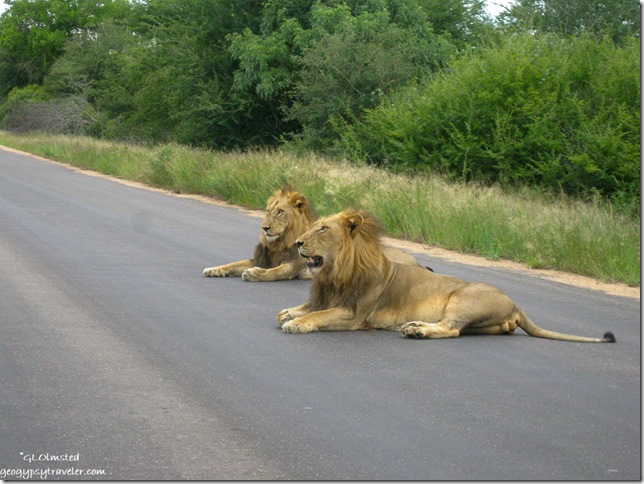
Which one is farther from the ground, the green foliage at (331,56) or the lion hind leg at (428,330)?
the green foliage at (331,56)

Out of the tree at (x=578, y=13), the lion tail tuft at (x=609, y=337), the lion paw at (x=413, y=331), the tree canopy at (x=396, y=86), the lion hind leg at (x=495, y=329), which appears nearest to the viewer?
the lion paw at (x=413, y=331)

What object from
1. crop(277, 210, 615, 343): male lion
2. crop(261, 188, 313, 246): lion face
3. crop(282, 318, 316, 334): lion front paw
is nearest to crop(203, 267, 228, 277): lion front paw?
crop(261, 188, 313, 246): lion face

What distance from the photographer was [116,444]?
5.81 metres

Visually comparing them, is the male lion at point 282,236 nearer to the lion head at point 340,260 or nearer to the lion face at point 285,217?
the lion face at point 285,217

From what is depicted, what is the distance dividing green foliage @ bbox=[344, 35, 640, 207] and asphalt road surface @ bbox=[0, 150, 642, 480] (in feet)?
35.3

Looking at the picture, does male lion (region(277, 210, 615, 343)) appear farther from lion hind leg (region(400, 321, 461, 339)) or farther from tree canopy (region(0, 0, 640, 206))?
tree canopy (region(0, 0, 640, 206))

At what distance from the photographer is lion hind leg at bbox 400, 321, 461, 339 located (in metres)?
8.85

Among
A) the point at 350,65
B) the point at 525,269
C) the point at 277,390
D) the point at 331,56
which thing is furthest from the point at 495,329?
the point at 331,56

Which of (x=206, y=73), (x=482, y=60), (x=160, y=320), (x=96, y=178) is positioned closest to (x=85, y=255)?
(x=160, y=320)

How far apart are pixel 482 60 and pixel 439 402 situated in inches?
812

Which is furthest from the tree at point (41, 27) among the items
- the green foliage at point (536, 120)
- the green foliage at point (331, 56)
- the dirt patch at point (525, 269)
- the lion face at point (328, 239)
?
the lion face at point (328, 239)

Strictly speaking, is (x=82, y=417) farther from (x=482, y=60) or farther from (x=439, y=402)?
(x=482, y=60)

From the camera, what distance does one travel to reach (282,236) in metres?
12.0

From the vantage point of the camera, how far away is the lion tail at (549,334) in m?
9.03
